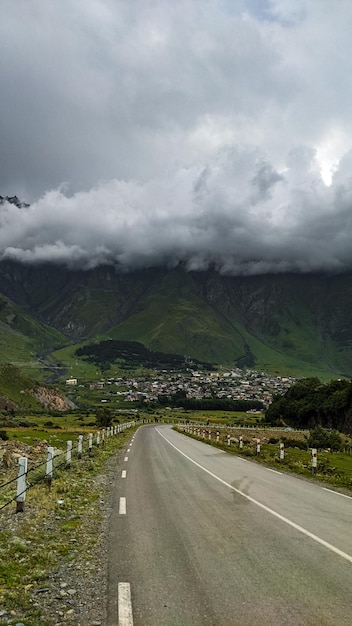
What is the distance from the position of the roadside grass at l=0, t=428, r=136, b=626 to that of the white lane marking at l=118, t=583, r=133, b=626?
918mm

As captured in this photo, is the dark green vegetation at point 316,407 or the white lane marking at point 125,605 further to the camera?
the dark green vegetation at point 316,407

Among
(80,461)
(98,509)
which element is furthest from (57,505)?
(80,461)

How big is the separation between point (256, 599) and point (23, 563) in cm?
430

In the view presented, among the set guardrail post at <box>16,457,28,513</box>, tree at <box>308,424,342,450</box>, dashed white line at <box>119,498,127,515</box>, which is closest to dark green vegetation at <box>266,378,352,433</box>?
tree at <box>308,424,342,450</box>

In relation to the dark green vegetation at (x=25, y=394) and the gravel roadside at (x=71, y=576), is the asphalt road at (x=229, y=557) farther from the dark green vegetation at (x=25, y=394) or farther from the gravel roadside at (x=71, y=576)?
the dark green vegetation at (x=25, y=394)

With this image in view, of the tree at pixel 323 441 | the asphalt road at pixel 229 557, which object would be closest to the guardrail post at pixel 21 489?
the asphalt road at pixel 229 557

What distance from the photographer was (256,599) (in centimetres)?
660

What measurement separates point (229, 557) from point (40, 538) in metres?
4.21

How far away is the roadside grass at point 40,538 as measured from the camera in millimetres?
6660

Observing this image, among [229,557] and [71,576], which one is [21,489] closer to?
[71,576]

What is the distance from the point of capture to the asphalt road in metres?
6.21

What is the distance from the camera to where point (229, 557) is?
855 centimetres

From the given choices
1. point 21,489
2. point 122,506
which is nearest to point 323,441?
point 122,506

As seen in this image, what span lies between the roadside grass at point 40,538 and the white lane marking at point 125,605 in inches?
36.1
